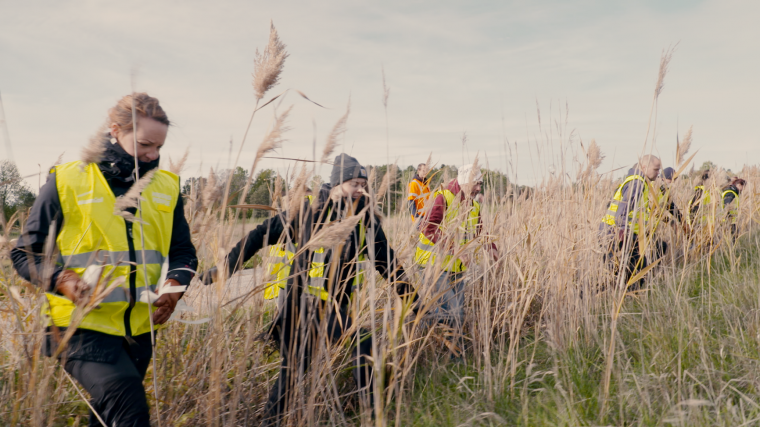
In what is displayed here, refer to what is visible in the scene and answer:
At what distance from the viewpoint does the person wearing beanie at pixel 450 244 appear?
82.1 inches

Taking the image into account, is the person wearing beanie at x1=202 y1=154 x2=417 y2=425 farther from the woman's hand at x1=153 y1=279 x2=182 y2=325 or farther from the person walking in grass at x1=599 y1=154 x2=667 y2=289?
the person walking in grass at x1=599 y1=154 x2=667 y2=289

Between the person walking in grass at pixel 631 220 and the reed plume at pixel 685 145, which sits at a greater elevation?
the reed plume at pixel 685 145

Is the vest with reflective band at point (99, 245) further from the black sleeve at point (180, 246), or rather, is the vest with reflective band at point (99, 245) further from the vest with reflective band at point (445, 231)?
the vest with reflective band at point (445, 231)

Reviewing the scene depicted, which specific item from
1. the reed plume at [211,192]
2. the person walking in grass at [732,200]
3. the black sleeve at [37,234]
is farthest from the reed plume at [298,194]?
the person walking in grass at [732,200]

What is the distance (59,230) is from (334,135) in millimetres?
1008

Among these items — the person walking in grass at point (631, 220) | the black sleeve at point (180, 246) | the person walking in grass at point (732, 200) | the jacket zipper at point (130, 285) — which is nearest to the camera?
the jacket zipper at point (130, 285)

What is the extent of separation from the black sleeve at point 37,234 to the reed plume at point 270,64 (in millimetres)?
771

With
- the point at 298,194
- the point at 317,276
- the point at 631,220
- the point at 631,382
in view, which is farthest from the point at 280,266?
the point at 631,220

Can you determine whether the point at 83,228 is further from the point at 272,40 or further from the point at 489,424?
the point at 489,424

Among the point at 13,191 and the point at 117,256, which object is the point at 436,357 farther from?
the point at 13,191

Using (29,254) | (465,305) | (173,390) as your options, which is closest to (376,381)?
(173,390)

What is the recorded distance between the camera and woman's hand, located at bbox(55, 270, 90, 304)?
4.32ft

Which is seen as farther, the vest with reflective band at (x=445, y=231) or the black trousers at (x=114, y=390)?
the vest with reflective band at (x=445, y=231)

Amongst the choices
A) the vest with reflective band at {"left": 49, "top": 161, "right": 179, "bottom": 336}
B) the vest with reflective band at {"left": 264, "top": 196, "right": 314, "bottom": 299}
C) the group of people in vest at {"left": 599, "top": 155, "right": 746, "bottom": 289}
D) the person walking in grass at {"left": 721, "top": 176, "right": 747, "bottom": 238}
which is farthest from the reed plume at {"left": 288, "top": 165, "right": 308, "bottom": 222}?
the person walking in grass at {"left": 721, "top": 176, "right": 747, "bottom": 238}
